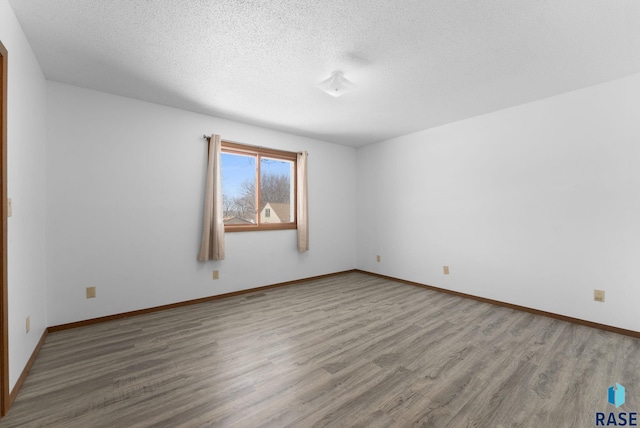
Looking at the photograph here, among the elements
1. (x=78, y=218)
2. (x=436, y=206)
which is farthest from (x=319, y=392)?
(x=436, y=206)

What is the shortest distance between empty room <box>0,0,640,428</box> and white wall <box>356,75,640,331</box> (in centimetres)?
2

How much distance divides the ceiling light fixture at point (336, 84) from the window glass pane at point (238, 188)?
1.84 m

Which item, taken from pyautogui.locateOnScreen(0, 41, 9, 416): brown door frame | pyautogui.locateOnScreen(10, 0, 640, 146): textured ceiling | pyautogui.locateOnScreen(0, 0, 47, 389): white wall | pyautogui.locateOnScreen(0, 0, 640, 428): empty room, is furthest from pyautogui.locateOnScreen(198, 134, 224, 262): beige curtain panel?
pyautogui.locateOnScreen(0, 41, 9, 416): brown door frame

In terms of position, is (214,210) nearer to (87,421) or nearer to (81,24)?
(81,24)

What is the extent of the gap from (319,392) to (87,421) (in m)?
1.30

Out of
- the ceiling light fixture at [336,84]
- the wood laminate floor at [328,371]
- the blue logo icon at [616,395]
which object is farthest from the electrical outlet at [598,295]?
the ceiling light fixture at [336,84]

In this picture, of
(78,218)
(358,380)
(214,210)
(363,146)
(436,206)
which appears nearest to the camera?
(358,380)

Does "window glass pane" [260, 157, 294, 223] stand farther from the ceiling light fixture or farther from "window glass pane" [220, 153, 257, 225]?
the ceiling light fixture

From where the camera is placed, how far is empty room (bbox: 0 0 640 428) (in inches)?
67.2

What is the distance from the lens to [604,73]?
254 cm

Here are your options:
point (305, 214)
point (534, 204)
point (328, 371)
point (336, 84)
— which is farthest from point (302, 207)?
point (534, 204)

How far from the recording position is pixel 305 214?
14.6 ft

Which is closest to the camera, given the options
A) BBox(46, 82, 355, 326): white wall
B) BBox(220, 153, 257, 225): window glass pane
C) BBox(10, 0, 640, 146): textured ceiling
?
BBox(10, 0, 640, 146): textured ceiling

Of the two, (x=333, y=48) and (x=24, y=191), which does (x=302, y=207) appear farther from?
(x=24, y=191)
